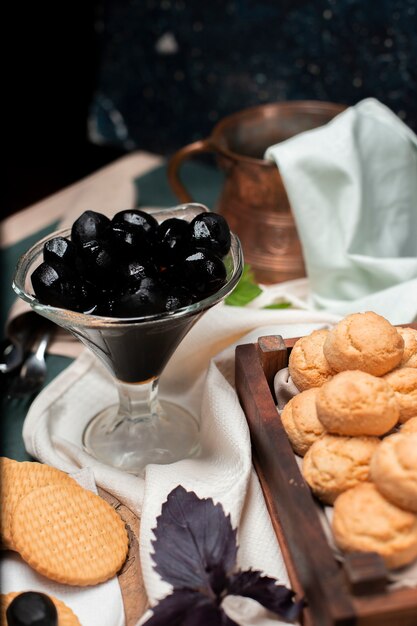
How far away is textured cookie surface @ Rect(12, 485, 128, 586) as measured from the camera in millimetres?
601

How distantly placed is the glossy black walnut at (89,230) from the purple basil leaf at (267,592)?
1.11 feet

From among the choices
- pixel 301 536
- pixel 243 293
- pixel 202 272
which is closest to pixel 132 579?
pixel 301 536

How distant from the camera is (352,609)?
48 cm

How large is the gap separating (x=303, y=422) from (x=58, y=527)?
0.23 m

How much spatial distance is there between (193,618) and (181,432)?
296 millimetres

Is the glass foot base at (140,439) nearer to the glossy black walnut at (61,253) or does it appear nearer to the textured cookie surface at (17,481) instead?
the textured cookie surface at (17,481)

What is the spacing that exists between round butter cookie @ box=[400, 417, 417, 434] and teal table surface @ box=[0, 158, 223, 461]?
40 centimetres

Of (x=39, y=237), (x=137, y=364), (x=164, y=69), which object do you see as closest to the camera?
(x=137, y=364)

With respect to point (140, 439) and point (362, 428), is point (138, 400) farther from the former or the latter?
point (362, 428)

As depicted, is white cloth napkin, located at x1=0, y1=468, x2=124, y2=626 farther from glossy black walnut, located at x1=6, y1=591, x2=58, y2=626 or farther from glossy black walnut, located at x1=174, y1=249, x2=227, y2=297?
glossy black walnut, located at x1=174, y1=249, x2=227, y2=297

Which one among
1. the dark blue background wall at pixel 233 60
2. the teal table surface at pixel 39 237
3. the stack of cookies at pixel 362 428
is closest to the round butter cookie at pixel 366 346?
the stack of cookies at pixel 362 428

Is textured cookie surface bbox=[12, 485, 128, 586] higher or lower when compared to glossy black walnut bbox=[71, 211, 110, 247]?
lower

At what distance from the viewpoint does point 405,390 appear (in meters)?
0.63

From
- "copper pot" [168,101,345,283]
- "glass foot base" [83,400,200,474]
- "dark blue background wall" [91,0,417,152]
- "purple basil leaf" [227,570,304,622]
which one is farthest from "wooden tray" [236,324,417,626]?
"dark blue background wall" [91,0,417,152]
